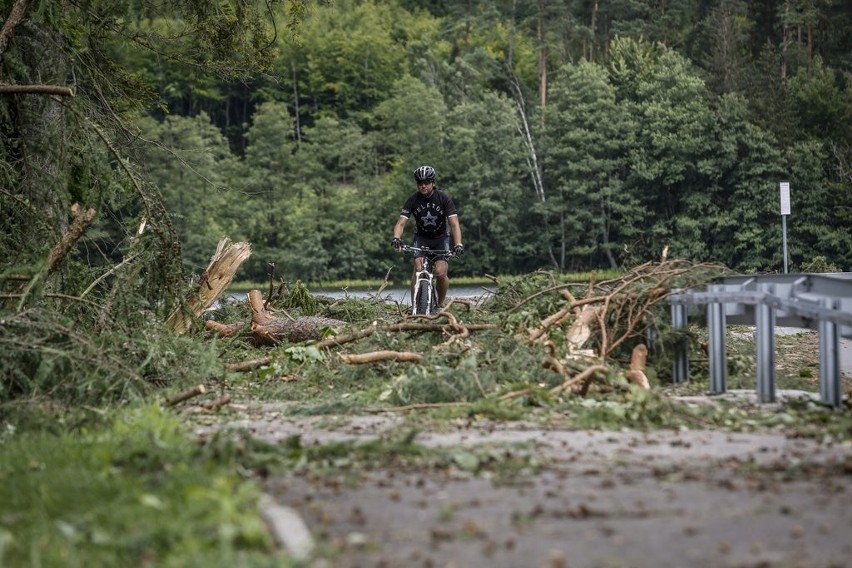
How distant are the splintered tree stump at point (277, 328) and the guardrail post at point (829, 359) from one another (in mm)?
6738

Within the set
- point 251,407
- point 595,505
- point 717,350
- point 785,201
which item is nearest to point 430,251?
point 251,407

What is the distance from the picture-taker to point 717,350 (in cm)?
1154

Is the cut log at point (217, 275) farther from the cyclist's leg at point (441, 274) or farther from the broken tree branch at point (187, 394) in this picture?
the broken tree branch at point (187, 394)

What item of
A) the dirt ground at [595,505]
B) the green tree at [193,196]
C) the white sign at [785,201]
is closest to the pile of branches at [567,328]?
the dirt ground at [595,505]

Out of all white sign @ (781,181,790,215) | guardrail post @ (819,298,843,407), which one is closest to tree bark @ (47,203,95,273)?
guardrail post @ (819,298,843,407)

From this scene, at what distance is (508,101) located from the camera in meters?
78.7

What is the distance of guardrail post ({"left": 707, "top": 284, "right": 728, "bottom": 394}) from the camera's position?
11492 millimetres

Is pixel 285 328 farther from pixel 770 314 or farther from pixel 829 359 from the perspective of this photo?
pixel 829 359

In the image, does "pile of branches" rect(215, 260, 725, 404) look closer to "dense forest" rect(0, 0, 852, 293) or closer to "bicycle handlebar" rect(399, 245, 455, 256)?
"bicycle handlebar" rect(399, 245, 455, 256)

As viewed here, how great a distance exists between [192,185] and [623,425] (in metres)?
64.2

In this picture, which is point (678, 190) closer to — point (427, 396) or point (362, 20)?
point (362, 20)

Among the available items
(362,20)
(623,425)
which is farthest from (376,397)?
(362,20)

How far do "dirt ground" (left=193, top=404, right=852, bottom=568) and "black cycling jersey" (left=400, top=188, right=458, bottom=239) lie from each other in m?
8.67

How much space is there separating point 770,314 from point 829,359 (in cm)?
101
